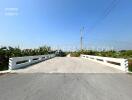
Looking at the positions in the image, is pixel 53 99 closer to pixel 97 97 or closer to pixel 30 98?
pixel 30 98

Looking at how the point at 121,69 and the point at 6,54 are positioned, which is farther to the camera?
the point at 6,54

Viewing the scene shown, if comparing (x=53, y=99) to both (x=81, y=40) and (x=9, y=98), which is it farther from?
(x=81, y=40)

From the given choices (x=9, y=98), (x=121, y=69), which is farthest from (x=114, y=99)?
(x=121, y=69)

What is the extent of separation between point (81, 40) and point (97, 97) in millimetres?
56741

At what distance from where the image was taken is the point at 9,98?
6.58 meters

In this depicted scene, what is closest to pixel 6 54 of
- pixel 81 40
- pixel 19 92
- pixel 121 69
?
pixel 121 69

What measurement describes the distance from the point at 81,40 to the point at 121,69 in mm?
47202

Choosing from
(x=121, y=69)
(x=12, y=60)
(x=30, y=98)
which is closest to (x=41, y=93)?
(x=30, y=98)

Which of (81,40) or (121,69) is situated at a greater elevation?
(81,40)

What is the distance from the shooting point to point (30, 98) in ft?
21.5

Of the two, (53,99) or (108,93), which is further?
(108,93)

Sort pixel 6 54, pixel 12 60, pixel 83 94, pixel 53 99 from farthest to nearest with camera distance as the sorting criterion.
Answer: pixel 6 54 → pixel 12 60 → pixel 83 94 → pixel 53 99

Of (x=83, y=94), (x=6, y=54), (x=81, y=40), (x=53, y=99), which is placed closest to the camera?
(x=53, y=99)

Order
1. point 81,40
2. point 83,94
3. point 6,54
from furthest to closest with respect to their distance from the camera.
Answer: point 81,40, point 6,54, point 83,94
